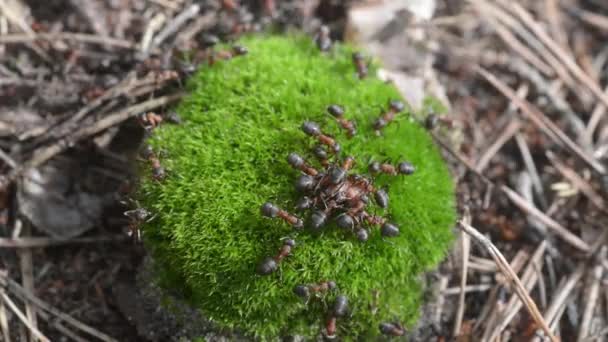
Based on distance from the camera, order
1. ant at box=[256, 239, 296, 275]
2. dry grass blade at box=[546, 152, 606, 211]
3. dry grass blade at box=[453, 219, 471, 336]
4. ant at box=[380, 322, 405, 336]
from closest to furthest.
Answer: ant at box=[256, 239, 296, 275] < ant at box=[380, 322, 405, 336] < dry grass blade at box=[453, 219, 471, 336] < dry grass blade at box=[546, 152, 606, 211]

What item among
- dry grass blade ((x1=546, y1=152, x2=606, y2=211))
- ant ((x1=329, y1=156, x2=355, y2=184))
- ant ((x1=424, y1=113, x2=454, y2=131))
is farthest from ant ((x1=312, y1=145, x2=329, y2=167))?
dry grass blade ((x1=546, y1=152, x2=606, y2=211))

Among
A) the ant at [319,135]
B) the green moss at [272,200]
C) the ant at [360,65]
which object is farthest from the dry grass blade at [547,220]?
the ant at [319,135]

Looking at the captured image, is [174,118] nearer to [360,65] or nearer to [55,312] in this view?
[360,65]

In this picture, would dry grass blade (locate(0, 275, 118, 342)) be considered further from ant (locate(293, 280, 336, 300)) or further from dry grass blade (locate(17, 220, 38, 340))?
ant (locate(293, 280, 336, 300))

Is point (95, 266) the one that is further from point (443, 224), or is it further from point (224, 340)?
point (443, 224)

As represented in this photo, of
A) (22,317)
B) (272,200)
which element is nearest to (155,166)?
(272,200)

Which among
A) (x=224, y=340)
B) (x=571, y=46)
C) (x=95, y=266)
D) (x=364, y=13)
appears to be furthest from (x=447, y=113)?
(x=95, y=266)
